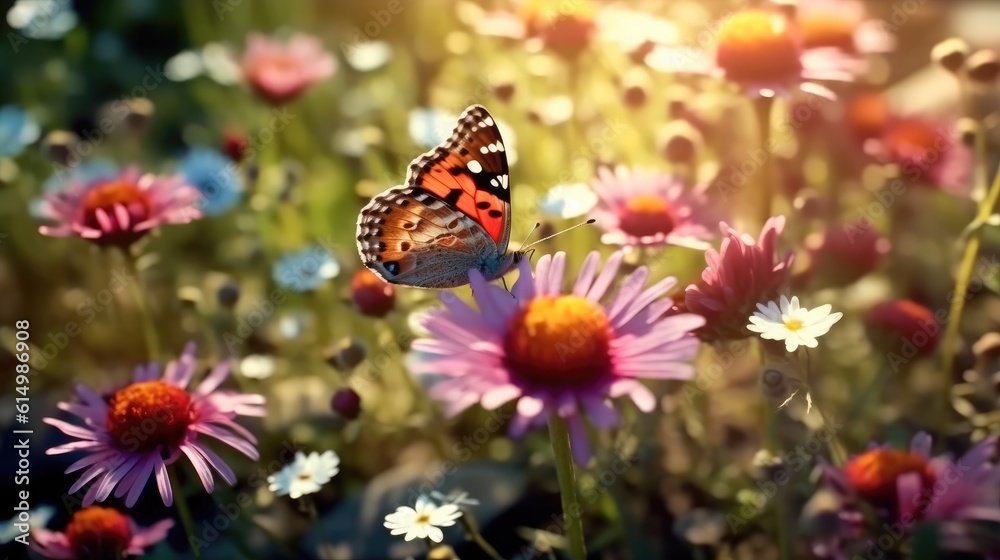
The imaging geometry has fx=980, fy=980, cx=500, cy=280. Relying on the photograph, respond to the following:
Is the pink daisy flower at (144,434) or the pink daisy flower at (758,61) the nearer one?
the pink daisy flower at (144,434)

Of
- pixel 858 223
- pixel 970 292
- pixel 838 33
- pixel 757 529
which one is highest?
pixel 838 33

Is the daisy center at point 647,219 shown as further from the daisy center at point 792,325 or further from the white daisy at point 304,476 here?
the white daisy at point 304,476

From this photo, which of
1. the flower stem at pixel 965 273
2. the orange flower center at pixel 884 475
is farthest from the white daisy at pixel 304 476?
Result: the flower stem at pixel 965 273

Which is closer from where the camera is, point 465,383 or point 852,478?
point 465,383

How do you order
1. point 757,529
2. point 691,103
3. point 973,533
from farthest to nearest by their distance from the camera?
point 691,103
point 757,529
point 973,533

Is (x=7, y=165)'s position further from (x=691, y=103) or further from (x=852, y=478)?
(x=852, y=478)

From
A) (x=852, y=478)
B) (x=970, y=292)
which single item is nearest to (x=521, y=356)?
(x=852, y=478)

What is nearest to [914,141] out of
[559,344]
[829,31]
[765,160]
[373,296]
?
[829,31]
